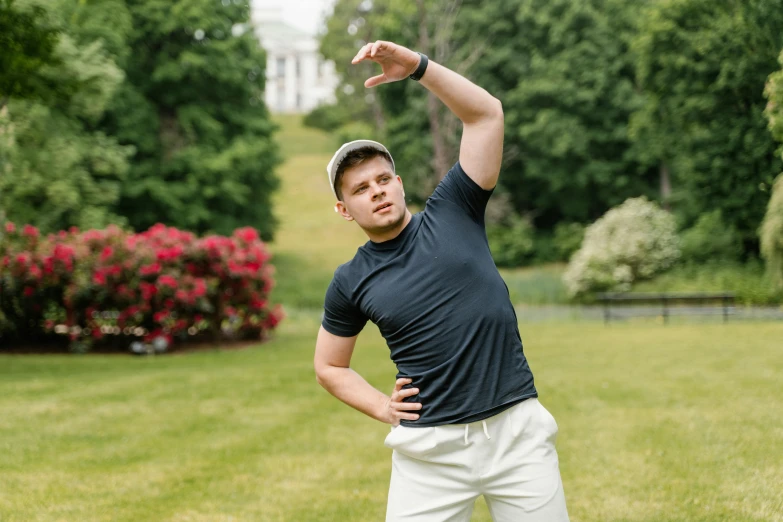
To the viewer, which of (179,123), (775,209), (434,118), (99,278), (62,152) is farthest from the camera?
(179,123)

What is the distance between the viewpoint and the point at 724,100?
5.94 metres

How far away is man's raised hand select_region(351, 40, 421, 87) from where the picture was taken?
8.05 feet

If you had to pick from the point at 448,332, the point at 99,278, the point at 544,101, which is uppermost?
the point at 544,101

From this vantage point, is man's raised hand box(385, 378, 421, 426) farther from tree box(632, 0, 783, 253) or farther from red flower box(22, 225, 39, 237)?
red flower box(22, 225, 39, 237)

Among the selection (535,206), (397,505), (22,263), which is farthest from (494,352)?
(535,206)

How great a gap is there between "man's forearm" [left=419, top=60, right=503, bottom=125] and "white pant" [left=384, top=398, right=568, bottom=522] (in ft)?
3.04

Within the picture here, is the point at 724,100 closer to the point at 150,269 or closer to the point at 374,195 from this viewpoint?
the point at 374,195

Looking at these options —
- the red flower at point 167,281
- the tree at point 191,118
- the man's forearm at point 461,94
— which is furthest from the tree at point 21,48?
the tree at point 191,118

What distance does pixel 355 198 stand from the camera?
2.60 metres

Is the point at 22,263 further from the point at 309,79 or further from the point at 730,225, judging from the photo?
the point at 309,79

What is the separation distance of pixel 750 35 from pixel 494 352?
4.11 m

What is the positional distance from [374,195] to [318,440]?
4.77 metres

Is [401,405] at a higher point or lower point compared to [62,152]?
lower

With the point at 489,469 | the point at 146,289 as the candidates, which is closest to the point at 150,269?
the point at 146,289
